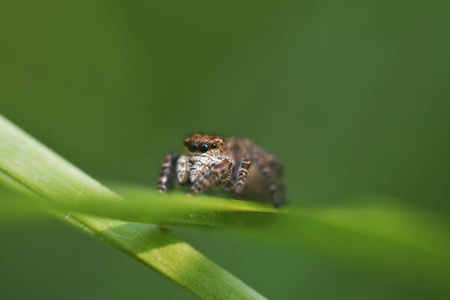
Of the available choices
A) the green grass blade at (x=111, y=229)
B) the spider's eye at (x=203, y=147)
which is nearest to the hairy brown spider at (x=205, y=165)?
the spider's eye at (x=203, y=147)

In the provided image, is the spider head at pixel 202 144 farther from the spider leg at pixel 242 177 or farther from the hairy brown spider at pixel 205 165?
the spider leg at pixel 242 177

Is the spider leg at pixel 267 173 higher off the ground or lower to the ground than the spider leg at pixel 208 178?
higher

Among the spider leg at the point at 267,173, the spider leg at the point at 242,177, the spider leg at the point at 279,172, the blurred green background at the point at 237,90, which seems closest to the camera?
the spider leg at the point at 242,177

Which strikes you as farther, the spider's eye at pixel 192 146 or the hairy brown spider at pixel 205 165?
the spider's eye at pixel 192 146

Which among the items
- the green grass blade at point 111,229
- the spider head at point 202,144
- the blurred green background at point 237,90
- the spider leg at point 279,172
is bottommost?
the green grass blade at point 111,229

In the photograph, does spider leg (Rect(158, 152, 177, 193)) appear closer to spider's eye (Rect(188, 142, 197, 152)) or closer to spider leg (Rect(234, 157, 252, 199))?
spider's eye (Rect(188, 142, 197, 152))

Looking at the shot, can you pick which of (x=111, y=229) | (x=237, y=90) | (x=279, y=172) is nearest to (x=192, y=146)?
(x=279, y=172)
